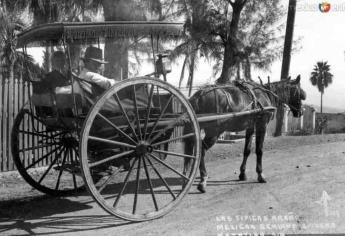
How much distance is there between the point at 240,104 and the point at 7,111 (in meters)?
4.98

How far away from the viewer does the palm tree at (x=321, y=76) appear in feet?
238

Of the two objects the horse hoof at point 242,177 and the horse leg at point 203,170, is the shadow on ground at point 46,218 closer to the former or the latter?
the horse leg at point 203,170

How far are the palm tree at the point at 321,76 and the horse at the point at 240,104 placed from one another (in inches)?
2593

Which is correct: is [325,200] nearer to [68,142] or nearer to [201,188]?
[201,188]

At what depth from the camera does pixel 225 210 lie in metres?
6.50

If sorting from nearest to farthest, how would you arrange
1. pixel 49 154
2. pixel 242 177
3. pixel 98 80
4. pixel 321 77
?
pixel 98 80 < pixel 49 154 < pixel 242 177 < pixel 321 77

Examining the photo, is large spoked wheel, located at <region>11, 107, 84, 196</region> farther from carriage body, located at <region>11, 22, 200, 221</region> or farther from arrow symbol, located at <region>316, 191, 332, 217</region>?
arrow symbol, located at <region>316, 191, 332, 217</region>

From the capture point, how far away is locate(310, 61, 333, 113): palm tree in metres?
72.6

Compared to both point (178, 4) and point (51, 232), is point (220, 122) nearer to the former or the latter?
point (51, 232)

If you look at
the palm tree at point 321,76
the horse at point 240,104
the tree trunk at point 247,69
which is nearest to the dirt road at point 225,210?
the horse at point 240,104

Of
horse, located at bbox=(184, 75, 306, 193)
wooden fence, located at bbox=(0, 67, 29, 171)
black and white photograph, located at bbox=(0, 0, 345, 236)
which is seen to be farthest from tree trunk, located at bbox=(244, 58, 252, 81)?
wooden fence, located at bbox=(0, 67, 29, 171)

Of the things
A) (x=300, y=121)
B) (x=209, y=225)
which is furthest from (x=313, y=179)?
(x=300, y=121)

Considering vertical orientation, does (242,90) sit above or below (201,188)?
above

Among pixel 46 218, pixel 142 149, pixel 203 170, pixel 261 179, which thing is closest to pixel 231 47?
pixel 261 179
